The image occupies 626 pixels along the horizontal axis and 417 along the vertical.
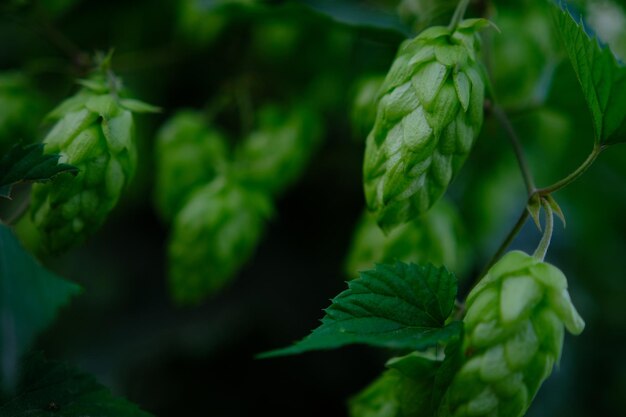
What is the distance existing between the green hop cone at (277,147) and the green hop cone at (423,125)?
0.55m

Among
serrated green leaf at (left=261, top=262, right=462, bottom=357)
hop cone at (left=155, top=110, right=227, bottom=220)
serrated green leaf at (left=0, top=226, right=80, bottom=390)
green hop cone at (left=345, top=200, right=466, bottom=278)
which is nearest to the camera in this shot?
serrated green leaf at (left=0, top=226, right=80, bottom=390)

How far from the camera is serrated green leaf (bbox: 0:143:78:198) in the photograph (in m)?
0.79

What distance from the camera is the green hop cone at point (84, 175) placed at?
85 centimetres

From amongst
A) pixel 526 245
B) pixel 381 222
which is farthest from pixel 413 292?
pixel 526 245

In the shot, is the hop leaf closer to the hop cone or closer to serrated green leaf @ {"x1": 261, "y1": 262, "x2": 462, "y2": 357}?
the hop cone

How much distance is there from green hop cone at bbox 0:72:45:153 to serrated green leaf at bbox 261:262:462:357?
Result: 30.9 inches

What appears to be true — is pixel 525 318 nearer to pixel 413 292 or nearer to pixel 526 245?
pixel 413 292

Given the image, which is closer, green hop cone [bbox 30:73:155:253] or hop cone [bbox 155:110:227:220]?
green hop cone [bbox 30:73:155:253]

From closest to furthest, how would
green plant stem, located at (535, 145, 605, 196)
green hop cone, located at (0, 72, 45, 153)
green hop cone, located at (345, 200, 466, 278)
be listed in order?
1. green plant stem, located at (535, 145, 605, 196)
2. green hop cone, located at (345, 200, 466, 278)
3. green hop cone, located at (0, 72, 45, 153)

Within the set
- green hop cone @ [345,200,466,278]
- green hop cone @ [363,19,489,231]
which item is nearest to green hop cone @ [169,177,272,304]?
green hop cone @ [345,200,466,278]

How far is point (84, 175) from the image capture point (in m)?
0.86

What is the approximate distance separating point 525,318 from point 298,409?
120cm

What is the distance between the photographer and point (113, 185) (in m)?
0.88

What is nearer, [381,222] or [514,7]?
[381,222]
